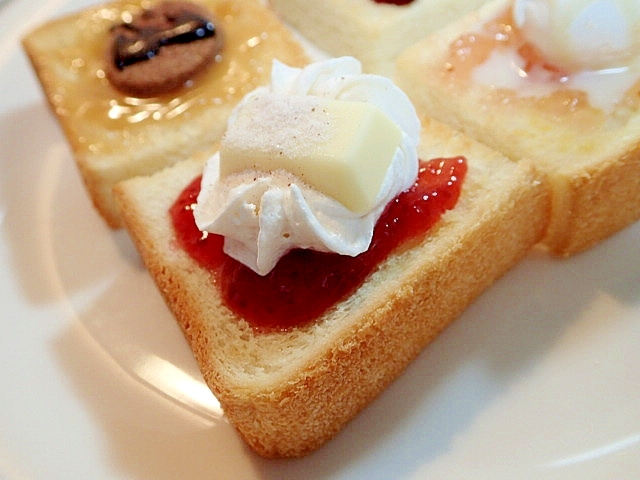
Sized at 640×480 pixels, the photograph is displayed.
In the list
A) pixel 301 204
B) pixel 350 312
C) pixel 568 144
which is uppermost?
pixel 301 204

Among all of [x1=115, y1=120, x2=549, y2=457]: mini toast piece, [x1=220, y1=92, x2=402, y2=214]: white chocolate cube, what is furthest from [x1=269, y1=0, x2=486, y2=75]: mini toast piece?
[x1=220, y1=92, x2=402, y2=214]: white chocolate cube

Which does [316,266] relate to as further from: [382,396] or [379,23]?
[379,23]

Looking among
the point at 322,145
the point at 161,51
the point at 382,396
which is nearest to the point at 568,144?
the point at 322,145

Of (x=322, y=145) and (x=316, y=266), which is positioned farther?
(x=316, y=266)

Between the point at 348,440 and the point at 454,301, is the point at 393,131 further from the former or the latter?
the point at 348,440

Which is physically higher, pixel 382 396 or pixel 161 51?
pixel 161 51

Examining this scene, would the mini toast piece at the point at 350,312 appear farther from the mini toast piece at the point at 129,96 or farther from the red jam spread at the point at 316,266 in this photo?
the mini toast piece at the point at 129,96
